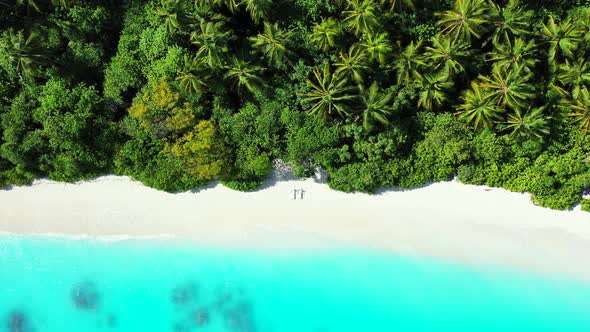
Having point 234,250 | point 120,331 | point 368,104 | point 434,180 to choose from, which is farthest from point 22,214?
point 434,180

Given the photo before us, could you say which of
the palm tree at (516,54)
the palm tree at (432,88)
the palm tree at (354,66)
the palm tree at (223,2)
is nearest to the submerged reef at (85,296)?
the palm tree at (223,2)

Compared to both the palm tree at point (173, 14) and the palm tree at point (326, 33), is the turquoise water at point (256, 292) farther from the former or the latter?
the palm tree at point (173, 14)

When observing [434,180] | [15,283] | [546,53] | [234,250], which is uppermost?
[546,53]

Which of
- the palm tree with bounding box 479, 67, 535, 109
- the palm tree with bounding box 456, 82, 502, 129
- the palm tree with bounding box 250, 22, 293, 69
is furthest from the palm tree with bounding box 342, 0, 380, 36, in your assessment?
the palm tree with bounding box 479, 67, 535, 109

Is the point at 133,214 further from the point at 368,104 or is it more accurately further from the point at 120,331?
the point at 368,104

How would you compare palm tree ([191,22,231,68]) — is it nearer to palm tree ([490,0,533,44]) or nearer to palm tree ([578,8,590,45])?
palm tree ([490,0,533,44])

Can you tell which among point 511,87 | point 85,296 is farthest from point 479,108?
point 85,296
